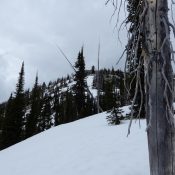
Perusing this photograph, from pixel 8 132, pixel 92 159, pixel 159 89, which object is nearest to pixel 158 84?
pixel 159 89

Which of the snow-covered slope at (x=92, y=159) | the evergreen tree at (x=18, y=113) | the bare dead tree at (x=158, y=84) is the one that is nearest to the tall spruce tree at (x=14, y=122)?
the evergreen tree at (x=18, y=113)

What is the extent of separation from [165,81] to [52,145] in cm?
1402

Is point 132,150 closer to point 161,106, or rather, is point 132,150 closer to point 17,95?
point 161,106

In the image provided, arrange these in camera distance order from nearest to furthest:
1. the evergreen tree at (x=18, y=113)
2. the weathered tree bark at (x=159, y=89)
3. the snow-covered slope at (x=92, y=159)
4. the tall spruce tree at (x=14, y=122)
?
the weathered tree bark at (x=159, y=89)
the snow-covered slope at (x=92, y=159)
the tall spruce tree at (x=14, y=122)
the evergreen tree at (x=18, y=113)

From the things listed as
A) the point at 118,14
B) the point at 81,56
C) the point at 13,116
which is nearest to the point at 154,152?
the point at 118,14

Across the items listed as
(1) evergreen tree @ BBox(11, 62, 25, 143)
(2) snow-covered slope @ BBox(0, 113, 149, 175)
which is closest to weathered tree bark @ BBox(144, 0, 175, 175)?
(2) snow-covered slope @ BBox(0, 113, 149, 175)

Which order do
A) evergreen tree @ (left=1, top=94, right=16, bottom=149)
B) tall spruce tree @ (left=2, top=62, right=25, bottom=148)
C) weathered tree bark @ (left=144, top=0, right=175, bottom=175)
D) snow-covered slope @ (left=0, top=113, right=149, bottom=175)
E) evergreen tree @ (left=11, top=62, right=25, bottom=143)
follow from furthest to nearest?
evergreen tree @ (left=11, top=62, right=25, bottom=143), tall spruce tree @ (left=2, top=62, right=25, bottom=148), evergreen tree @ (left=1, top=94, right=16, bottom=149), snow-covered slope @ (left=0, top=113, right=149, bottom=175), weathered tree bark @ (left=144, top=0, right=175, bottom=175)

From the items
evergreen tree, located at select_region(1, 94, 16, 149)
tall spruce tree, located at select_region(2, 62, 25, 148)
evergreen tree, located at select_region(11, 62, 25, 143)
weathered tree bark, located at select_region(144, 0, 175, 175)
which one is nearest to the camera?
weathered tree bark, located at select_region(144, 0, 175, 175)

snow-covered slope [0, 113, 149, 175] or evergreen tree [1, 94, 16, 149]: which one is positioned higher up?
snow-covered slope [0, 113, 149, 175]

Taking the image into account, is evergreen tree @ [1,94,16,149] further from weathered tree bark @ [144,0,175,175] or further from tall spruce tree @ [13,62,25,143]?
weathered tree bark @ [144,0,175,175]

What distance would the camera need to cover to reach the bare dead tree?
2936 millimetres

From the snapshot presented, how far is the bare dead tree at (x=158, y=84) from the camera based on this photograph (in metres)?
2.94

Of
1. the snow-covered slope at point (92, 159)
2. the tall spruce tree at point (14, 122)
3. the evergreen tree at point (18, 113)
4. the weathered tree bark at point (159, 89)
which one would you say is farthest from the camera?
the evergreen tree at point (18, 113)

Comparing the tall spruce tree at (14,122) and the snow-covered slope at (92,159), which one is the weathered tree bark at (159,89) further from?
the tall spruce tree at (14,122)
